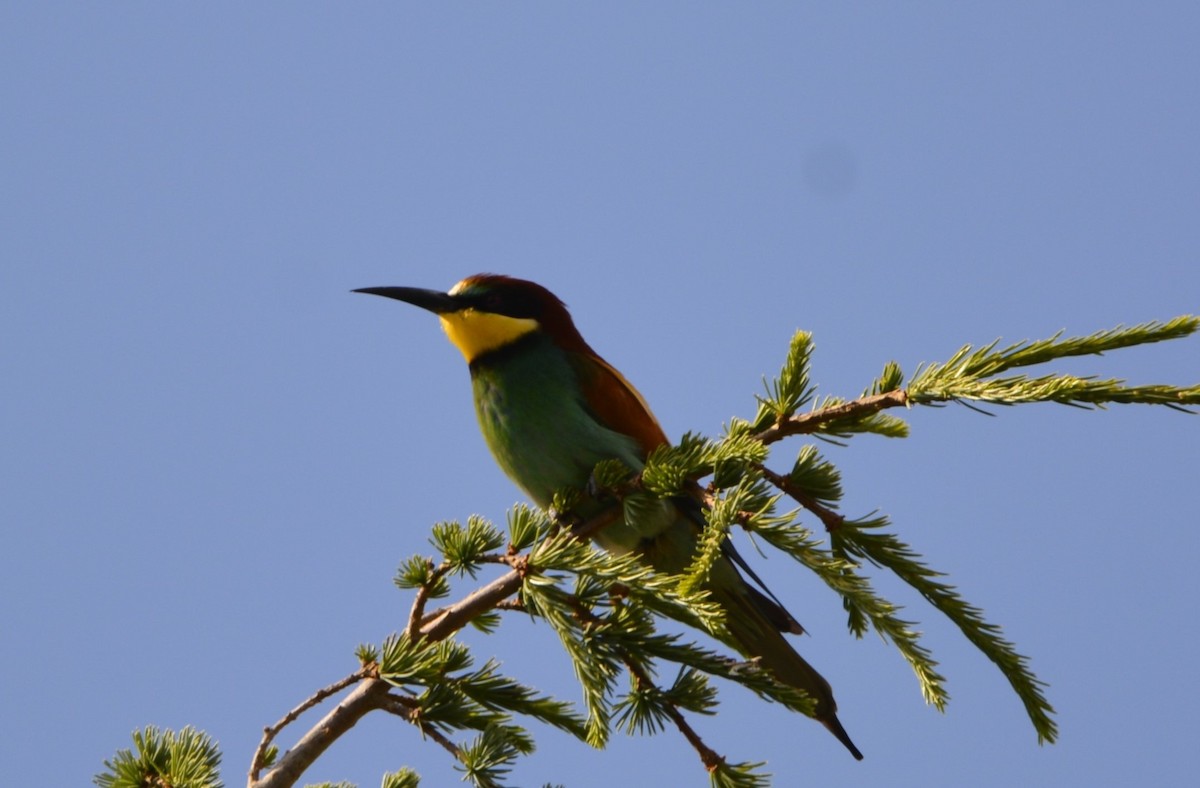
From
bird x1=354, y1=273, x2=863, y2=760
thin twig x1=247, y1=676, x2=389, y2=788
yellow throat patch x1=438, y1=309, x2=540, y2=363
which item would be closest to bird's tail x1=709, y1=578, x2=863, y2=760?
bird x1=354, y1=273, x2=863, y2=760

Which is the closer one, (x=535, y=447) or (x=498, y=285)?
(x=535, y=447)

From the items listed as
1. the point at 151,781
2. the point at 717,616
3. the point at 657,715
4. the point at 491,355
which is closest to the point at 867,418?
the point at 717,616

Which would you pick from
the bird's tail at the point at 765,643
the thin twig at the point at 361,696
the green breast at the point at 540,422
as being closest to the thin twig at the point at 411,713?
the thin twig at the point at 361,696

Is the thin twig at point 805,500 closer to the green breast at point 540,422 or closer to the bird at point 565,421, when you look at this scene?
the bird at point 565,421

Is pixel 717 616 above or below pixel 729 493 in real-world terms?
below

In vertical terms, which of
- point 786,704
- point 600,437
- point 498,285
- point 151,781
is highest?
point 498,285

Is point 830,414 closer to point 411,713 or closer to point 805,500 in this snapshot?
point 805,500

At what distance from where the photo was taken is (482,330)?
4156 mm

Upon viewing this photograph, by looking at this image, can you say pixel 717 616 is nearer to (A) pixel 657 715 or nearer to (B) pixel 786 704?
(B) pixel 786 704

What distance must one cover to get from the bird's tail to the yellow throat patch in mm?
1390

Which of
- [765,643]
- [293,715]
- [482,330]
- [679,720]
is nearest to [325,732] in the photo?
[293,715]

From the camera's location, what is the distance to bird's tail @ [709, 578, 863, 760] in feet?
9.64

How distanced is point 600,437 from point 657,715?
145 centimetres

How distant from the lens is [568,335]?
4164 mm
